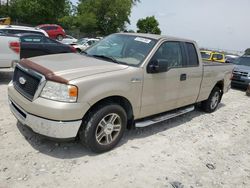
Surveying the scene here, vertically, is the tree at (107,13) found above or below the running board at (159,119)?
above

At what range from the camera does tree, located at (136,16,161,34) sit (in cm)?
5681

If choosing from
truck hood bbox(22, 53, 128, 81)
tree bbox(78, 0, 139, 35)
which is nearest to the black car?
truck hood bbox(22, 53, 128, 81)

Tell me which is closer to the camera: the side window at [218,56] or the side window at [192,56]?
the side window at [192,56]

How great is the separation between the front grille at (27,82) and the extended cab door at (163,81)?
1.68m

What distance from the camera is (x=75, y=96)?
3.24 m

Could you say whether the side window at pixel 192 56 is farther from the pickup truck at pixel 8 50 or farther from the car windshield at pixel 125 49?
the pickup truck at pixel 8 50

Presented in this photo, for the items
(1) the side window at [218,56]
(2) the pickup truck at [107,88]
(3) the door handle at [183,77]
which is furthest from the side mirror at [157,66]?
(1) the side window at [218,56]

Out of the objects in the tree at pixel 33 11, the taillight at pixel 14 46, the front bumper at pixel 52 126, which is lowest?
the front bumper at pixel 52 126

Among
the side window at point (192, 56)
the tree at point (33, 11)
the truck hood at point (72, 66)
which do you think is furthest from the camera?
the tree at point (33, 11)

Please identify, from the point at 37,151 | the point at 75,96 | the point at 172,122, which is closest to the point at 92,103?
the point at 75,96

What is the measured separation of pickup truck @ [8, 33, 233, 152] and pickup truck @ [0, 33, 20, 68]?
3313 mm

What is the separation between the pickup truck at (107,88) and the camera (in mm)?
3258

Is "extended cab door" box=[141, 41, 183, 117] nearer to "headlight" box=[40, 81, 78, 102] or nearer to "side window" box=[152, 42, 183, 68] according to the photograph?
"side window" box=[152, 42, 183, 68]

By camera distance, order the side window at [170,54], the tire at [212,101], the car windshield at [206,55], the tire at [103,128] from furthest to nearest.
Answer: the car windshield at [206,55], the tire at [212,101], the side window at [170,54], the tire at [103,128]
